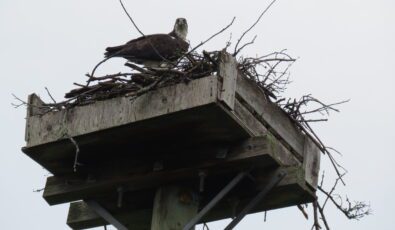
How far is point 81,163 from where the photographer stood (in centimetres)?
602

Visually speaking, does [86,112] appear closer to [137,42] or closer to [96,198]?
[96,198]

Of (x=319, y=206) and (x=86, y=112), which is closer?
(x=86, y=112)

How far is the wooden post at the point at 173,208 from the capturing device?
5605 millimetres

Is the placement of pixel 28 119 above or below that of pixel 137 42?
below

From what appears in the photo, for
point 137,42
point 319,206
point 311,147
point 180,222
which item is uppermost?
point 137,42

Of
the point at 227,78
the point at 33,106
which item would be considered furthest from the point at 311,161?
the point at 33,106

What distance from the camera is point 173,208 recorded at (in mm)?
5660

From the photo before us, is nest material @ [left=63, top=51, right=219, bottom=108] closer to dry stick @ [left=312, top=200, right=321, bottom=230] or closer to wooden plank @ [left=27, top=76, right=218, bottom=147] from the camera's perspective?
wooden plank @ [left=27, top=76, right=218, bottom=147]

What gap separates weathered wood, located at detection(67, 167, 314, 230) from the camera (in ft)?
19.0

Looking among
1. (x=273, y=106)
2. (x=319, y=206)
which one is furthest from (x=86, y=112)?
(x=319, y=206)

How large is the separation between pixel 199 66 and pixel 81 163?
1.17 meters

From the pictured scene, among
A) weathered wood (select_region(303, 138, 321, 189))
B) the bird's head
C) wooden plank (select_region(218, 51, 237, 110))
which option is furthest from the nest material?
the bird's head

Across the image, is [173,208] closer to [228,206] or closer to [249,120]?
[228,206]

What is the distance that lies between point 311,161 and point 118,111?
1615 mm
